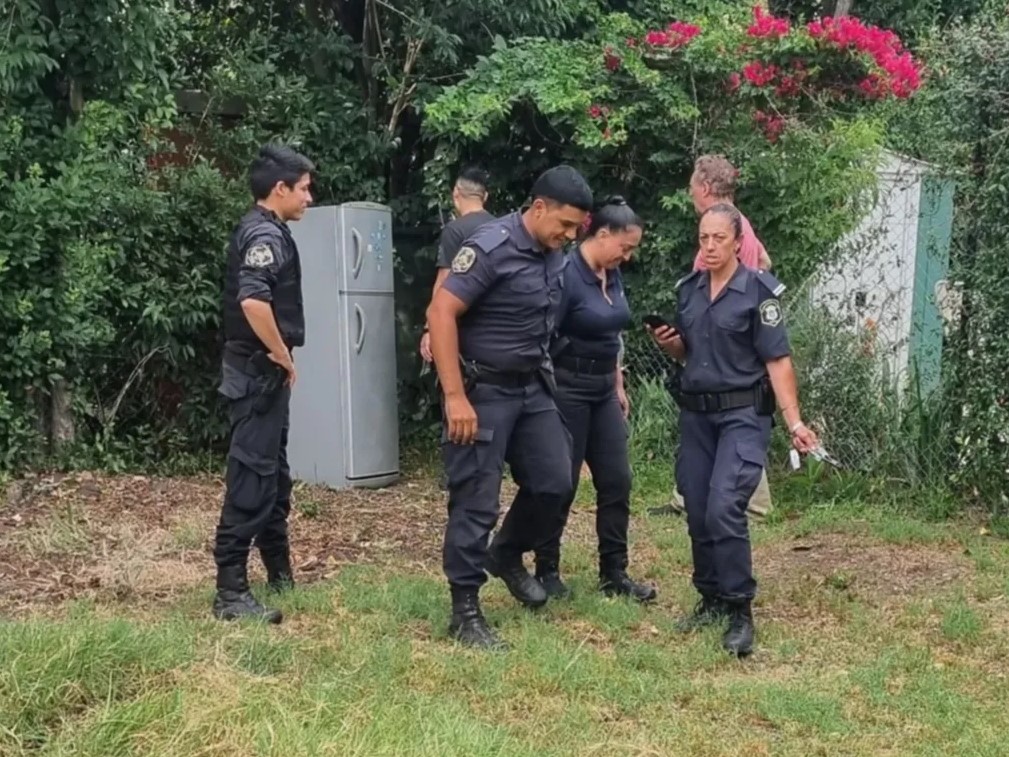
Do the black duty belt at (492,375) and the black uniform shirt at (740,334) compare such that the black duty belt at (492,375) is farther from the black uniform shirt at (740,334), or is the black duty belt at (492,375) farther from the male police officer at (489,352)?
the black uniform shirt at (740,334)

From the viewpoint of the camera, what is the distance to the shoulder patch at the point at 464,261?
13.8 ft

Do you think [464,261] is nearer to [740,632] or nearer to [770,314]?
[770,314]

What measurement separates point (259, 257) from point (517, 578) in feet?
5.46

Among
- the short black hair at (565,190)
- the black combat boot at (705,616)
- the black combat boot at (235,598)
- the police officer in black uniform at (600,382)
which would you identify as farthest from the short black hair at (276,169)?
the black combat boot at (705,616)

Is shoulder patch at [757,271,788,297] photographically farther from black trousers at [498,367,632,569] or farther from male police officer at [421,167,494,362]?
male police officer at [421,167,494,362]

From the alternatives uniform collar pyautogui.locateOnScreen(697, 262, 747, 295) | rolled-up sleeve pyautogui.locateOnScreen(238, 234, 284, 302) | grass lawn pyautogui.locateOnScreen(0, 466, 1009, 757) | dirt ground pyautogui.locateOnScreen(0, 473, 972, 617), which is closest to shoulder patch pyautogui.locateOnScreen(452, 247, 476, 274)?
rolled-up sleeve pyautogui.locateOnScreen(238, 234, 284, 302)

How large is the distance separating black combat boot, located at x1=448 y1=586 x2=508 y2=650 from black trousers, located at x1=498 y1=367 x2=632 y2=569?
494 millimetres

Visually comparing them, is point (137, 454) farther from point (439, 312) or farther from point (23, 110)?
point (439, 312)

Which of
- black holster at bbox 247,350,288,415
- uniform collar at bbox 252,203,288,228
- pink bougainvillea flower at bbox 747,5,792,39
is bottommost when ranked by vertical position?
black holster at bbox 247,350,288,415

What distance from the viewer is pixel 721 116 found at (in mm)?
7820

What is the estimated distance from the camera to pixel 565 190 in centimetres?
423

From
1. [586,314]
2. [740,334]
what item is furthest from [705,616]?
[586,314]

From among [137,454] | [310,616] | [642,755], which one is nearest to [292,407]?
[137,454]

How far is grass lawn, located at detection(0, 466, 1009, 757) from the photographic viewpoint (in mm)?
3264
